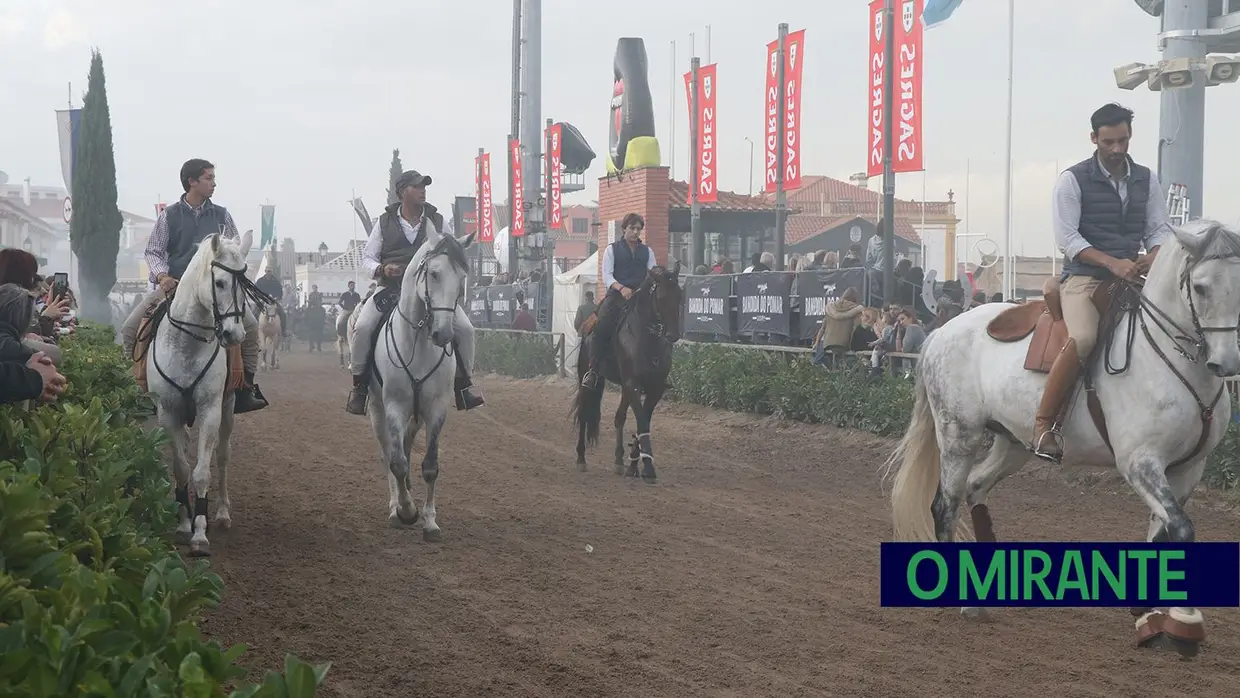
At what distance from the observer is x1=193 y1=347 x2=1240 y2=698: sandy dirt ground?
5270 millimetres

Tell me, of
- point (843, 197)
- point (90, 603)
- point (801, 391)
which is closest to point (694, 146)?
point (801, 391)

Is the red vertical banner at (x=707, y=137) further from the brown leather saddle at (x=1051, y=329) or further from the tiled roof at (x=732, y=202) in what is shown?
the brown leather saddle at (x=1051, y=329)

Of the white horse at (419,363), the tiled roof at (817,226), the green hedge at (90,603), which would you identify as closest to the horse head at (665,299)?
the white horse at (419,363)

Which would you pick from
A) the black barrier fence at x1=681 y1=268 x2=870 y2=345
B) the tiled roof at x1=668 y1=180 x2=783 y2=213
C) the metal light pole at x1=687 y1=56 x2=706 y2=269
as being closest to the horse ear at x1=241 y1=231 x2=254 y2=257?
the black barrier fence at x1=681 y1=268 x2=870 y2=345

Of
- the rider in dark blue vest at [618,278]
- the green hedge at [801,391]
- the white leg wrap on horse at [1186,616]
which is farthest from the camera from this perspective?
the green hedge at [801,391]

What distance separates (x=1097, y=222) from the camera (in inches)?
259

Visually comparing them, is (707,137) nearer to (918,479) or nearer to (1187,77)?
(1187,77)

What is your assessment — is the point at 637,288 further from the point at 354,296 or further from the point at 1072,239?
the point at 354,296

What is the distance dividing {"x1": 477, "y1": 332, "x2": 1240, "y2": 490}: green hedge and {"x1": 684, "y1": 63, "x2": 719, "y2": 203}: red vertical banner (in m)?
4.56

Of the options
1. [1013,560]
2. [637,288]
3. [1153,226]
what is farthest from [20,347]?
[637,288]

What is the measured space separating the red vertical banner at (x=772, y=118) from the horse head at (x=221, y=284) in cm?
1273

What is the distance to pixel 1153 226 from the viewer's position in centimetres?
662

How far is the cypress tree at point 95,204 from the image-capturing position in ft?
138

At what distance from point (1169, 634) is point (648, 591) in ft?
8.89
